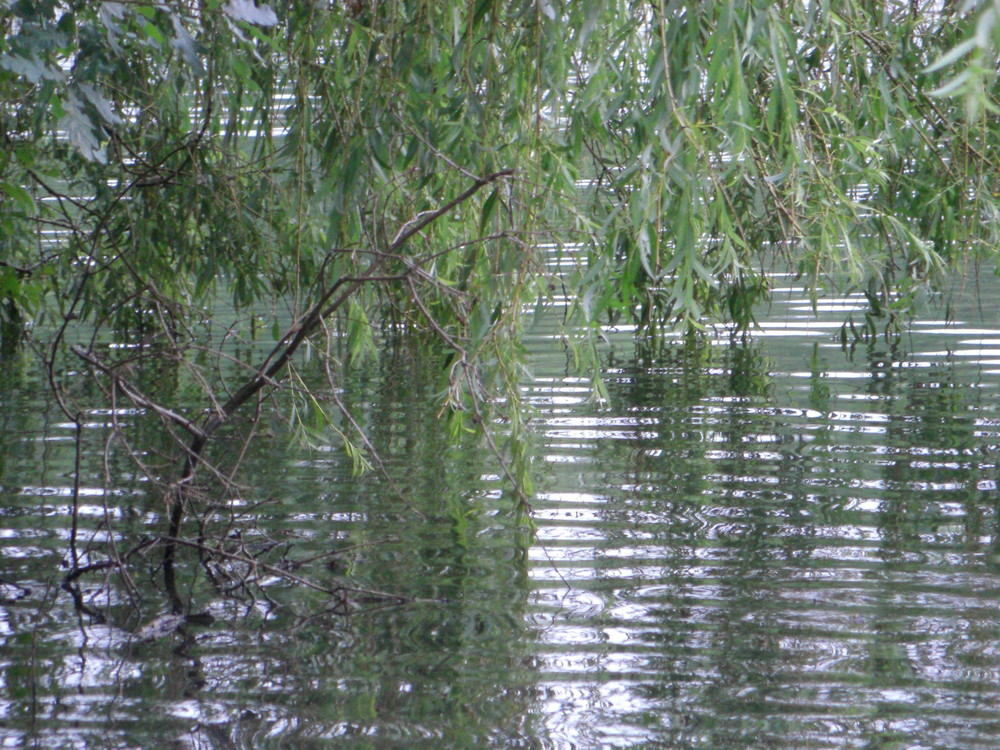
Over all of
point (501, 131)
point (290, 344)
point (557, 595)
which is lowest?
point (557, 595)

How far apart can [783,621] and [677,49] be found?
137cm

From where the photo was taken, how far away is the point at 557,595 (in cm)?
337

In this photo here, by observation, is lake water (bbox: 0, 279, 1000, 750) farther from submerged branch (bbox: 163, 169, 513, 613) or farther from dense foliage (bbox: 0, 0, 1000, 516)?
dense foliage (bbox: 0, 0, 1000, 516)

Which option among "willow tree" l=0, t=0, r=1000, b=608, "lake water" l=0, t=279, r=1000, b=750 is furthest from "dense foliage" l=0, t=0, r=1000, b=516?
"lake water" l=0, t=279, r=1000, b=750

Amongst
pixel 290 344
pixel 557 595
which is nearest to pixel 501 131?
pixel 290 344

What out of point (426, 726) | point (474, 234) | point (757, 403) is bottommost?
point (426, 726)

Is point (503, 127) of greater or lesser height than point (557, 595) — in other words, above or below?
above

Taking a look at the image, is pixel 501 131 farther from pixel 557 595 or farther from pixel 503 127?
pixel 557 595

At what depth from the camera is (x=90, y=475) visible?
4.70m

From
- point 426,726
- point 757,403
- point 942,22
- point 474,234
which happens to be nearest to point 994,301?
point 757,403

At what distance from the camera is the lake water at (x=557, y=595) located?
2652mm

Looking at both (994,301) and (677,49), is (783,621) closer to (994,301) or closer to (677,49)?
(677,49)

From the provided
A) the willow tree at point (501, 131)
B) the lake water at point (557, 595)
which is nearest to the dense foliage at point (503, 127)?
the willow tree at point (501, 131)

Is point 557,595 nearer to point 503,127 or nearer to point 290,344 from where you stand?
point 290,344
